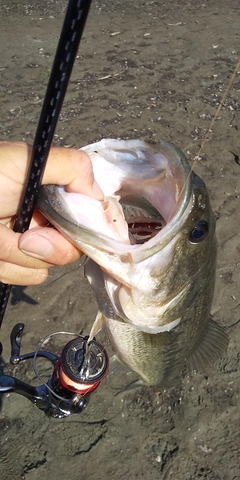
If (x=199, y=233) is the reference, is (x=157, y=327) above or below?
below

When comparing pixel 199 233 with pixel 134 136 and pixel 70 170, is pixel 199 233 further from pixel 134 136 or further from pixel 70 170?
pixel 134 136

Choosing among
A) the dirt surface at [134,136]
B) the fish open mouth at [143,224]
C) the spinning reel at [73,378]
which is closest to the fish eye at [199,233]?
the fish open mouth at [143,224]

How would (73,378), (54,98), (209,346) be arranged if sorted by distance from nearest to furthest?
(54,98) → (73,378) → (209,346)

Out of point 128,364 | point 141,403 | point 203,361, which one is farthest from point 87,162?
point 141,403

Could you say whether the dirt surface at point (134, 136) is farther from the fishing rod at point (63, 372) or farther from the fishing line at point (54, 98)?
the fishing line at point (54, 98)

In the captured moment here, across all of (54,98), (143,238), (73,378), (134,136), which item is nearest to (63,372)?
(73,378)

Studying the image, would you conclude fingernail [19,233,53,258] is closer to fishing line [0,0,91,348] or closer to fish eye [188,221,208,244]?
fishing line [0,0,91,348]

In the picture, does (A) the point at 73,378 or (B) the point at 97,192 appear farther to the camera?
(A) the point at 73,378
